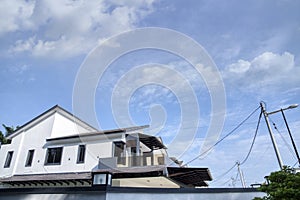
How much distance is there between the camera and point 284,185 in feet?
14.0

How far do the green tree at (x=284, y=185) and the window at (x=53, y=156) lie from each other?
11192 millimetres

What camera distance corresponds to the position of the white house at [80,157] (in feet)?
32.8

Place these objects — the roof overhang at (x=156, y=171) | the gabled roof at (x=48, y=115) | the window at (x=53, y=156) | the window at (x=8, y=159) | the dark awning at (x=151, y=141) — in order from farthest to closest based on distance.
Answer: the gabled roof at (x=48, y=115) < the window at (x=8, y=159) < the window at (x=53, y=156) < the dark awning at (x=151, y=141) < the roof overhang at (x=156, y=171)

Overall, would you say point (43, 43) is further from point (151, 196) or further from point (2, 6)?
point (151, 196)

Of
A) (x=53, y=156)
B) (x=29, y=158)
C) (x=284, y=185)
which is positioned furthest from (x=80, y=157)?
(x=284, y=185)

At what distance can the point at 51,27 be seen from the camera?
7258 millimetres

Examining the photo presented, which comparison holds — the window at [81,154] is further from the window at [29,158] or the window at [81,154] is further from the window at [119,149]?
the window at [29,158]

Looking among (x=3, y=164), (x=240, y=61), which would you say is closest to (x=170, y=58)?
(x=240, y=61)

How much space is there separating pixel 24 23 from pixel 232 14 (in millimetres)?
6763

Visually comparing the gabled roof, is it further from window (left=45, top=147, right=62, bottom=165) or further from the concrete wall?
the concrete wall

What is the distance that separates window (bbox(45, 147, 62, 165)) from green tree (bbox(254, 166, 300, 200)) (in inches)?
441

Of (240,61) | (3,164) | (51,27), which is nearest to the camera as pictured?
(51,27)

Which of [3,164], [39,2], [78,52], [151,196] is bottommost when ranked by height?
[151,196]

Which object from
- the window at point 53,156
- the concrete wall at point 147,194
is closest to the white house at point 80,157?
the window at point 53,156
